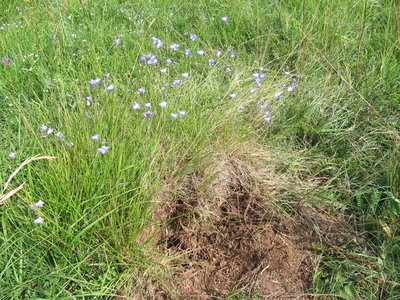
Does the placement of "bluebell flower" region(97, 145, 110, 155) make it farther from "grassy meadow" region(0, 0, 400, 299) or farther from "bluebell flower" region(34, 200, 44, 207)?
"bluebell flower" region(34, 200, 44, 207)

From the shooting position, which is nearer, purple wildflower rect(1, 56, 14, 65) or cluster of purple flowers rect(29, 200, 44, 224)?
cluster of purple flowers rect(29, 200, 44, 224)

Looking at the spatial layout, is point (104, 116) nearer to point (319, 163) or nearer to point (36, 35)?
point (319, 163)

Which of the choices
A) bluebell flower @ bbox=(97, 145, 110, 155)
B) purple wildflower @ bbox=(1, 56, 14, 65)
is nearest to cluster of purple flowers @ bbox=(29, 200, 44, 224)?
bluebell flower @ bbox=(97, 145, 110, 155)

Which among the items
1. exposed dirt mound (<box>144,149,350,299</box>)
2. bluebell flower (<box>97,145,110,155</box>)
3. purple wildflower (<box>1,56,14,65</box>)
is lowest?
exposed dirt mound (<box>144,149,350,299</box>)

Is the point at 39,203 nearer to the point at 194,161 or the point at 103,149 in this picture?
the point at 103,149

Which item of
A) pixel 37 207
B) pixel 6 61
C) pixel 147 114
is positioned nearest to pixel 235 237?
pixel 147 114

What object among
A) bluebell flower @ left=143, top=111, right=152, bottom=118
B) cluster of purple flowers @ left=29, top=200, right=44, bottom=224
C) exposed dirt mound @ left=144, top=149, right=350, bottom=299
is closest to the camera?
cluster of purple flowers @ left=29, top=200, right=44, bottom=224

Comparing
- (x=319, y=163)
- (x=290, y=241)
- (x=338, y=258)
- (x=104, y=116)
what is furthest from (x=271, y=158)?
(x=104, y=116)

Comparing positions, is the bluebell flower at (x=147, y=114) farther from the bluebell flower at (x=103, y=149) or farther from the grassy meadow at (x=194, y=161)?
the bluebell flower at (x=103, y=149)
